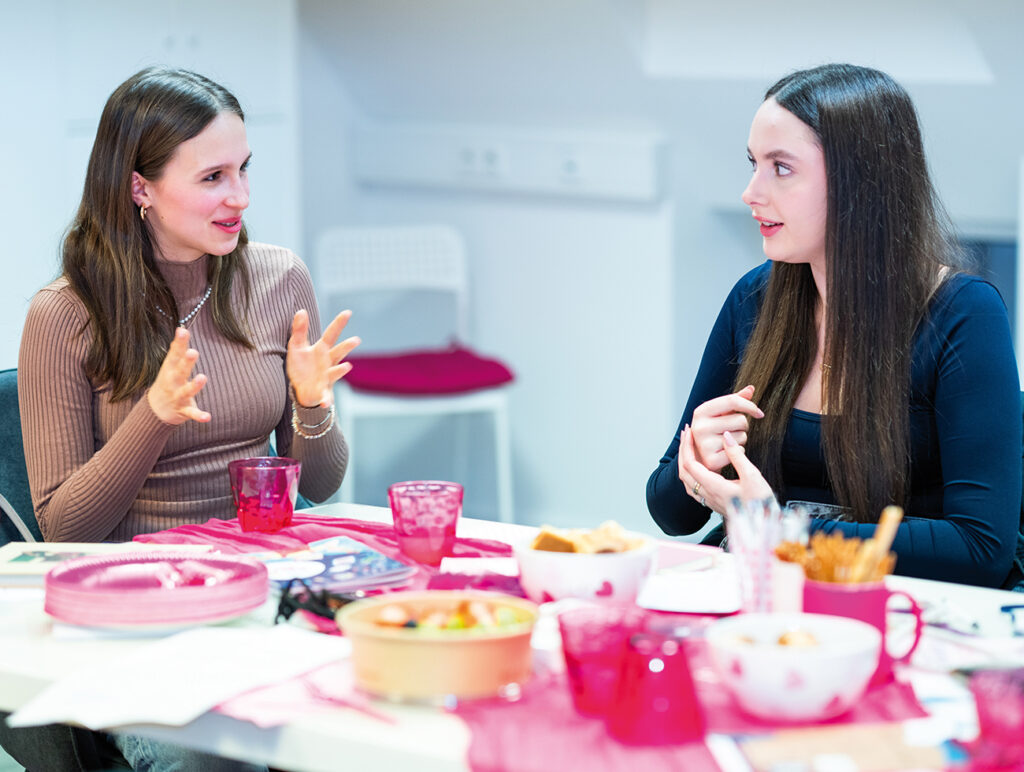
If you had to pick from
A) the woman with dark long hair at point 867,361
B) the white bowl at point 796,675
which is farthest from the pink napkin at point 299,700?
the woman with dark long hair at point 867,361

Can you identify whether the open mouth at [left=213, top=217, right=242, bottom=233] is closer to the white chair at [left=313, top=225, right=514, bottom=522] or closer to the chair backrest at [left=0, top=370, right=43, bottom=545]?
the chair backrest at [left=0, top=370, right=43, bottom=545]

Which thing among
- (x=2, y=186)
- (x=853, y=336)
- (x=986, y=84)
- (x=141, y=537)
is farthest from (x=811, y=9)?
(x=141, y=537)

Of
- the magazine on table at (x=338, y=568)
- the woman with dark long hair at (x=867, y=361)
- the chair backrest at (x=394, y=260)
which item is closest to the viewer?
the magazine on table at (x=338, y=568)

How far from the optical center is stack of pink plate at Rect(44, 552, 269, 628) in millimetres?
1079

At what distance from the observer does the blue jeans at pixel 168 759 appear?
126cm

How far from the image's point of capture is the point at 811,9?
3.01m

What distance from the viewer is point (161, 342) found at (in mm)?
1726

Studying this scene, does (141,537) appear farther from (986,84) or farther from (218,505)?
(986,84)

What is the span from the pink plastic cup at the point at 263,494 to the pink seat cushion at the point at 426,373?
184 centimetres

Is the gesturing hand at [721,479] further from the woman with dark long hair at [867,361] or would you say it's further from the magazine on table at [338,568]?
the magazine on table at [338,568]

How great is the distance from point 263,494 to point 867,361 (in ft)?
2.40

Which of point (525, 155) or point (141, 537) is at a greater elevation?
point (525, 155)

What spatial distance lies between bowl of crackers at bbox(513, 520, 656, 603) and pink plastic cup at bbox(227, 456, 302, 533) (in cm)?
35

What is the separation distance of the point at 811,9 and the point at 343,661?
2436 millimetres
